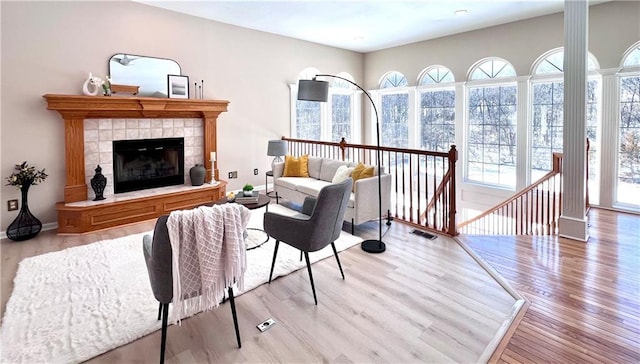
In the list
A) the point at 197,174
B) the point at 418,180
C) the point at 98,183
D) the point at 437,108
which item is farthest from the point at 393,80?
the point at 98,183

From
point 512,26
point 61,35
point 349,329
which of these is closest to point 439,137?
point 512,26

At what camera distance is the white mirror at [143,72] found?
475 cm

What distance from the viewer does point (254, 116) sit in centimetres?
633

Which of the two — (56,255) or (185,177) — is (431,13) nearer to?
(185,177)

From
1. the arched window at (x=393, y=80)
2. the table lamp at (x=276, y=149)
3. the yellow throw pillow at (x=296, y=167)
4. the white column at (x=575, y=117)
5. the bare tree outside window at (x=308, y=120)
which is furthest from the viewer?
the arched window at (x=393, y=80)

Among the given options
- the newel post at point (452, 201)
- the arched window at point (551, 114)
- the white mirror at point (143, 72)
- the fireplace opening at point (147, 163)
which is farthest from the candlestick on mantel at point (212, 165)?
the arched window at point (551, 114)

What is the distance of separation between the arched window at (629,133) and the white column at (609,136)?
7 cm

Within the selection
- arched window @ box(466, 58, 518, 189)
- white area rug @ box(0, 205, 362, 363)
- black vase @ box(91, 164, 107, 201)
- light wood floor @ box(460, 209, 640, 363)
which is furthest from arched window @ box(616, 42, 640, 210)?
black vase @ box(91, 164, 107, 201)

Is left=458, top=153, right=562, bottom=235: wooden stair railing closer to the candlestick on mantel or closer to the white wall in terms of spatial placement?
the white wall

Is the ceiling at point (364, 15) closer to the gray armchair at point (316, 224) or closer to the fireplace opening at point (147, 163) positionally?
the fireplace opening at point (147, 163)

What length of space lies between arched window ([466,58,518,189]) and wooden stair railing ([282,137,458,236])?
652 millimetres

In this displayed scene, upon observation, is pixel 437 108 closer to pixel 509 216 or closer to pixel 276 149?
pixel 509 216

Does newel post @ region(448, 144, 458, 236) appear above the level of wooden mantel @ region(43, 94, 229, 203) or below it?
below

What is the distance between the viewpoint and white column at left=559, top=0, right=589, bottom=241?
3.55m
